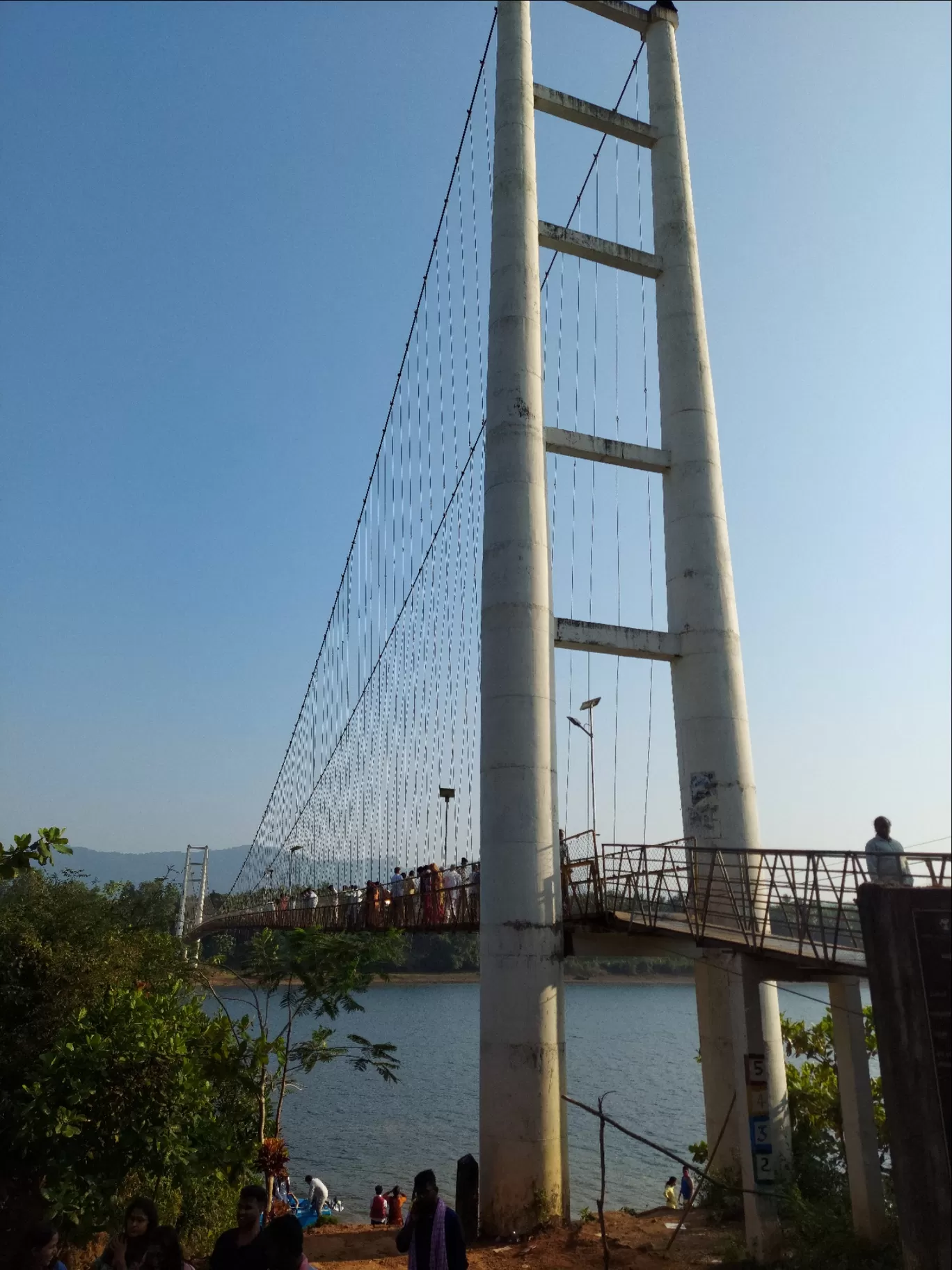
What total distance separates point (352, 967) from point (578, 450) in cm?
767

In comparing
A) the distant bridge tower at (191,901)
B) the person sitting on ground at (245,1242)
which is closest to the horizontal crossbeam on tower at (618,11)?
the person sitting on ground at (245,1242)

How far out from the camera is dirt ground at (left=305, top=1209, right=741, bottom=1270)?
27.5 feet

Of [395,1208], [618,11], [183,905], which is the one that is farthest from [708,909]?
[183,905]

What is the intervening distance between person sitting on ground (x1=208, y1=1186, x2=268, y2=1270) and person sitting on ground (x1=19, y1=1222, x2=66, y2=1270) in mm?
779

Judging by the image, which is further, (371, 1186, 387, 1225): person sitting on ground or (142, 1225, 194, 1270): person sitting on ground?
(371, 1186, 387, 1225): person sitting on ground

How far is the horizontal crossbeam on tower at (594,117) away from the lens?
15.1 m

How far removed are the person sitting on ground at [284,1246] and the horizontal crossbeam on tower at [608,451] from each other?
10665 millimetres

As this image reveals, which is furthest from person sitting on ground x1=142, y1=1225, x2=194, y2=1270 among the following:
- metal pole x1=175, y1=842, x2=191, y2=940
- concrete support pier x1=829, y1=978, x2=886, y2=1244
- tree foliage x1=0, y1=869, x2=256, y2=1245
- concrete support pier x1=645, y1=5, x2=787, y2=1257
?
metal pole x1=175, y1=842, x2=191, y2=940

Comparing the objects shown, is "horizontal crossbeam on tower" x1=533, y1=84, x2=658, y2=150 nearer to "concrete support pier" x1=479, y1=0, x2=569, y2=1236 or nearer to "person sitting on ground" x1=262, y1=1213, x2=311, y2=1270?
"concrete support pier" x1=479, y1=0, x2=569, y2=1236

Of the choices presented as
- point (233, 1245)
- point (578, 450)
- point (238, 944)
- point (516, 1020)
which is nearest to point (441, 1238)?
point (233, 1245)

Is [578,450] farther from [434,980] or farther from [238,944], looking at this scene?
[434,980]

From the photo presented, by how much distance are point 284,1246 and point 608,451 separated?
11.2 m

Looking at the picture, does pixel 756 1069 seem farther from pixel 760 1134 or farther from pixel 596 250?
pixel 596 250

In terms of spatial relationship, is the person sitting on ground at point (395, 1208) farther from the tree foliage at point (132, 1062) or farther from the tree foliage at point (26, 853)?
the tree foliage at point (26, 853)
